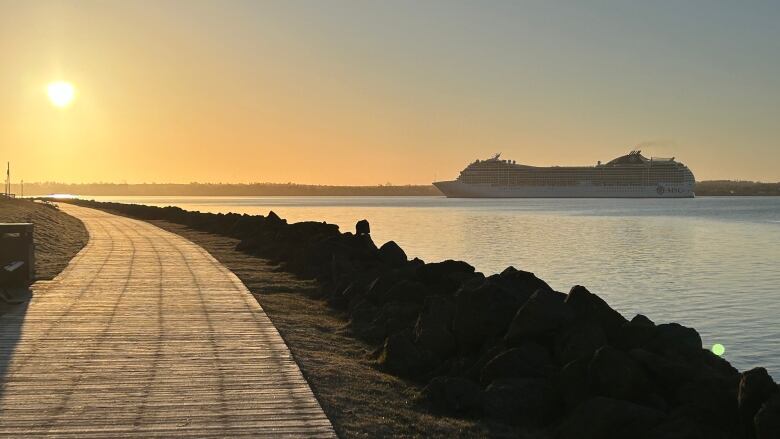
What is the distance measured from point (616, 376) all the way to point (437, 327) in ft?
9.87

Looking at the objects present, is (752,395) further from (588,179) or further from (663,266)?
(588,179)

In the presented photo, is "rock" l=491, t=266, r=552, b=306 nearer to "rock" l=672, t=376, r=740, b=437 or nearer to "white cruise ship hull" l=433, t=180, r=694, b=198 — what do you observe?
"rock" l=672, t=376, r=740, b=437

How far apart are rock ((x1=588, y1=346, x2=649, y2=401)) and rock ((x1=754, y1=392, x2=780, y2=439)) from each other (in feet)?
4.68

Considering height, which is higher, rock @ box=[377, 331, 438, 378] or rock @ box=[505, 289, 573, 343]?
rock @ box=[505, 289, 573, 343]

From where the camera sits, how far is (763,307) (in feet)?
68.5

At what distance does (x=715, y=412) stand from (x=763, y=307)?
50.4 ft

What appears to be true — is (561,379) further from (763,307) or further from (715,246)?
(715,246)

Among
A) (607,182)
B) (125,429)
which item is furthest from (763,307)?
(607,182)

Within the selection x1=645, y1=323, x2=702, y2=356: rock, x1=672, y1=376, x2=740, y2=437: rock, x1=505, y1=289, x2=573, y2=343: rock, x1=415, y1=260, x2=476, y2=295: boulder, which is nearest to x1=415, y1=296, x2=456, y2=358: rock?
x1=505, y1=289, x2=573, y2=343: rock

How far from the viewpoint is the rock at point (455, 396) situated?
790 cm

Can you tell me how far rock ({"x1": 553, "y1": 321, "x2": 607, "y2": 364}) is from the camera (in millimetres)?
8852

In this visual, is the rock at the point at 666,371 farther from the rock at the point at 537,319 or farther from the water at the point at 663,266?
the water at the point at 663,266

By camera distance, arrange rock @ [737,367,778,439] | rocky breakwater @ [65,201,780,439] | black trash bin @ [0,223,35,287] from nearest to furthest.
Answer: rock @ [737,367,778,439] → rocky breakwater @ [65,201,780,439] → black trash bin @ [0,223,35,287]

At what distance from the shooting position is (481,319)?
1002 centimetres
